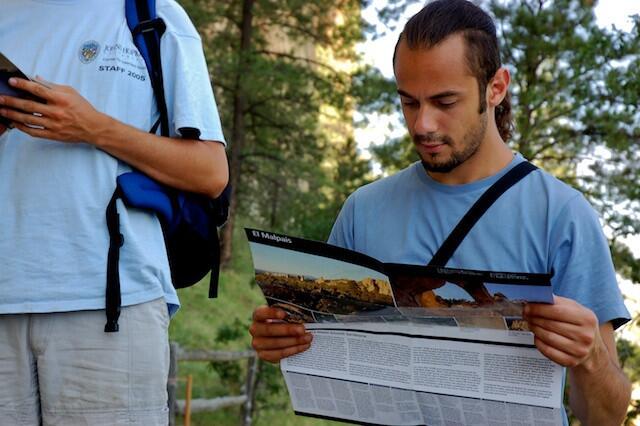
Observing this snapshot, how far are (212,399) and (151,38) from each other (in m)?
8.71

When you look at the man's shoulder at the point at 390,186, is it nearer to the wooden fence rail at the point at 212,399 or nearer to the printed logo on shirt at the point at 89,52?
the printed logo on shirt at the point at 89,52

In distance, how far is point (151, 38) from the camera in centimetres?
254

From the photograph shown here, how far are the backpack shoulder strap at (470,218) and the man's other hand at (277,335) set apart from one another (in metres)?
0.33

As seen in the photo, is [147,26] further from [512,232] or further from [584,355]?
[584,355]

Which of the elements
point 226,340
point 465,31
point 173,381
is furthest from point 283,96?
point 465,31

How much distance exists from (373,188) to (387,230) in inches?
6.4

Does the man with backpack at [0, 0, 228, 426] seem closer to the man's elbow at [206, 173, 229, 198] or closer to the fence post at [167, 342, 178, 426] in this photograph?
the man's elbow at [206, 173, 229, 198]

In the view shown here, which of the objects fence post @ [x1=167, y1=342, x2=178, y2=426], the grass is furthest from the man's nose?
the grass

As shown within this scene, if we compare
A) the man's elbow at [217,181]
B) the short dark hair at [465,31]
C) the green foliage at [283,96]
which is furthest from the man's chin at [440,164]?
the green foliage at [283,96]

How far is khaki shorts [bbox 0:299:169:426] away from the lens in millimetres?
2283

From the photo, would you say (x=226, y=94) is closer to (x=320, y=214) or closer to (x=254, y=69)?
(x=254, y=69)

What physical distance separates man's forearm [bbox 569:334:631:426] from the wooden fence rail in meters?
6.54

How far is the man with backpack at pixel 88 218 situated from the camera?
2.29 metres

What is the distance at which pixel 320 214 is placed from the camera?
15.9 meters
